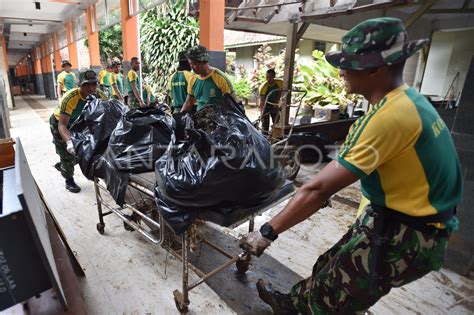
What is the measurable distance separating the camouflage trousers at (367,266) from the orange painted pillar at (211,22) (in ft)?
14.5

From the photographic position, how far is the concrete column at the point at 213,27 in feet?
16.2

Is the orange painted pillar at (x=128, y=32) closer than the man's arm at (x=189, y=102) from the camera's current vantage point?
No

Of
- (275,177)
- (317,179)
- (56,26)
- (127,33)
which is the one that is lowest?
(275,177)

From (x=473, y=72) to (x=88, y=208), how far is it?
155 inches

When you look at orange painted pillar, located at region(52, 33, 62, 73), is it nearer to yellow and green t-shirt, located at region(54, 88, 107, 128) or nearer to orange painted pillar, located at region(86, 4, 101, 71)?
orange painted pillar, located at region(86, 4, 101, 71)

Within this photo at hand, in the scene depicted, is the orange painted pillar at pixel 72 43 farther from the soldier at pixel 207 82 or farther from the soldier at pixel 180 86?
the soldier at pixel 207 82

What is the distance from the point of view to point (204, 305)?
199cm

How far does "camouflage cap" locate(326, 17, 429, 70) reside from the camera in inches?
40.4

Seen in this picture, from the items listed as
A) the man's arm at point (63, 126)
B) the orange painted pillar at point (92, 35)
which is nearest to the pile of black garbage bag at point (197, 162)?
the man's arm at point (63, 126)

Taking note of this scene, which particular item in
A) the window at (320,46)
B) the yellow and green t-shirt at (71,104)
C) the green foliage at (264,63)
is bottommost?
the yellow and green t-shirt at (71,104)

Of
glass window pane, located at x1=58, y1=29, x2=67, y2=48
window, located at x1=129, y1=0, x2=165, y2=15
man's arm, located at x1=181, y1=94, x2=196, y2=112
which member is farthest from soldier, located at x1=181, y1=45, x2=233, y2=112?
glass window pane, located at x1=58, y1=29, x2=67, y2=48

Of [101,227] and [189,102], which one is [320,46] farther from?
[101,227]

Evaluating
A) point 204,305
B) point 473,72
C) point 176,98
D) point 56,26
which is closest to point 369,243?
point 204,305

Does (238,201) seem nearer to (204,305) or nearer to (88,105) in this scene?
(204,305)
